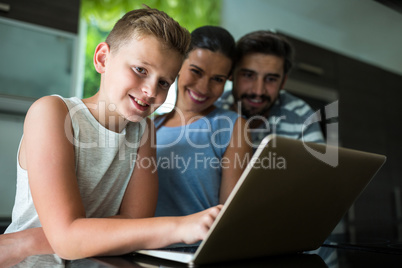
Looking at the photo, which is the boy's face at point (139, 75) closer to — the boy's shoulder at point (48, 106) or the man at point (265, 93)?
the boy's shoulder at point (48, 106)

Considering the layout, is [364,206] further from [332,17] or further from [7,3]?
[7,3]

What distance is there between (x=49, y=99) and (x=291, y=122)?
4.02ft

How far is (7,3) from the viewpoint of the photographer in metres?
→ 1.95

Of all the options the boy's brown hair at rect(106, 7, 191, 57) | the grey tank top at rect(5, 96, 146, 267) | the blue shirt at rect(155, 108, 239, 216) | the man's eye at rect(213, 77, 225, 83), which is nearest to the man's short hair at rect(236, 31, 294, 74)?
the man's eye at rect(213, 77, 225, 83)

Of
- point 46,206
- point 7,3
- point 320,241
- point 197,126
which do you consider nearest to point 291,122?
point 197,126

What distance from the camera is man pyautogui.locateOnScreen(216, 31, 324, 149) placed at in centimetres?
166

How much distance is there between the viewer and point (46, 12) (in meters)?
2.07

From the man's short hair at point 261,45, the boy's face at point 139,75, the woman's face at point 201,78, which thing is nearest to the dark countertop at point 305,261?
the boy's face at point 139,75

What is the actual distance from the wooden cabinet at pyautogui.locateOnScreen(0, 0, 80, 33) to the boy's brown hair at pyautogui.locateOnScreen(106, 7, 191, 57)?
4.35ft

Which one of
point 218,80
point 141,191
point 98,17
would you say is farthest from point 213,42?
point 98,17

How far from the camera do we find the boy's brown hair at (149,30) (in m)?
0.88

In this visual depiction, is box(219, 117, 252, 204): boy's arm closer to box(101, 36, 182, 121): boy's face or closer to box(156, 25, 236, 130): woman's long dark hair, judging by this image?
box(156, 25, 236, 130): woman's long dark hair

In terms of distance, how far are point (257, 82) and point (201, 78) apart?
399 millimetres

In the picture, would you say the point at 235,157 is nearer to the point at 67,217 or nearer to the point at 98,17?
the point at 67,217
